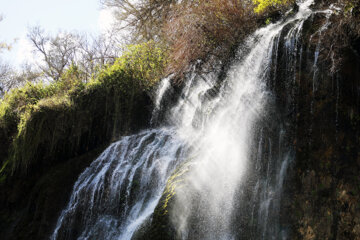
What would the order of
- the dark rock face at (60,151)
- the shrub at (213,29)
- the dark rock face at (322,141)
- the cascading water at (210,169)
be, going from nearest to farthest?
the dark rock face at (322,141) → the cascading water at (210,169) → the dark rock face at (60,151) → the shrub at (213,29)

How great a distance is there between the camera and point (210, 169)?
3873 millimetres

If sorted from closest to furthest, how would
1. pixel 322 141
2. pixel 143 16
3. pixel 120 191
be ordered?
pixel 322 141
pixel 120 191
pixel 143 16

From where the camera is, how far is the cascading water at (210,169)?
368cm

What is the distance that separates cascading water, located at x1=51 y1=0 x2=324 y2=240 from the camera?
3.68 m

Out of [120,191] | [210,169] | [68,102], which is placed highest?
[68,102]

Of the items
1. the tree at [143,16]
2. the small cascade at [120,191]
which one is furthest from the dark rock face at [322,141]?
the tree at [143,16]

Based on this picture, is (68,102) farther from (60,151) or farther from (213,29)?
(213,29)

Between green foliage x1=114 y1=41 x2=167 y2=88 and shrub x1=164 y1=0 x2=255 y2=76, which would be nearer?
shrub x1=164 y1=0 x2=255 y2=76

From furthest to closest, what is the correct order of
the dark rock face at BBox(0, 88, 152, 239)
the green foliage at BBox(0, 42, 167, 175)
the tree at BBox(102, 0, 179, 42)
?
1. the tree at BBox(102, 0, 179, 42)
2. the green foliage at BBox(0, 42, 167, 175)
3. the dark rock face at BBox(0, 88, 152, 239)

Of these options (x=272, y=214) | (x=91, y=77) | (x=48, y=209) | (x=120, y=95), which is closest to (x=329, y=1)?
(x=272, y=214)

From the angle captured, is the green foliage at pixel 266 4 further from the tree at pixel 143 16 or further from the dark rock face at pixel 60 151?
the tree at pixel 143 16

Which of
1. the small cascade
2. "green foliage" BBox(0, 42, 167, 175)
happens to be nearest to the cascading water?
the small cascade

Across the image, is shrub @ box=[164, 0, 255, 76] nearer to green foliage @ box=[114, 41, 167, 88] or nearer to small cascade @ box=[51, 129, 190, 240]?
green foliage @ box=[114, 41, 167, 88]

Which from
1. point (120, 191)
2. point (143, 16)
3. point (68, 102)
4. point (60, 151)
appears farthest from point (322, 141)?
point (143, 16)
